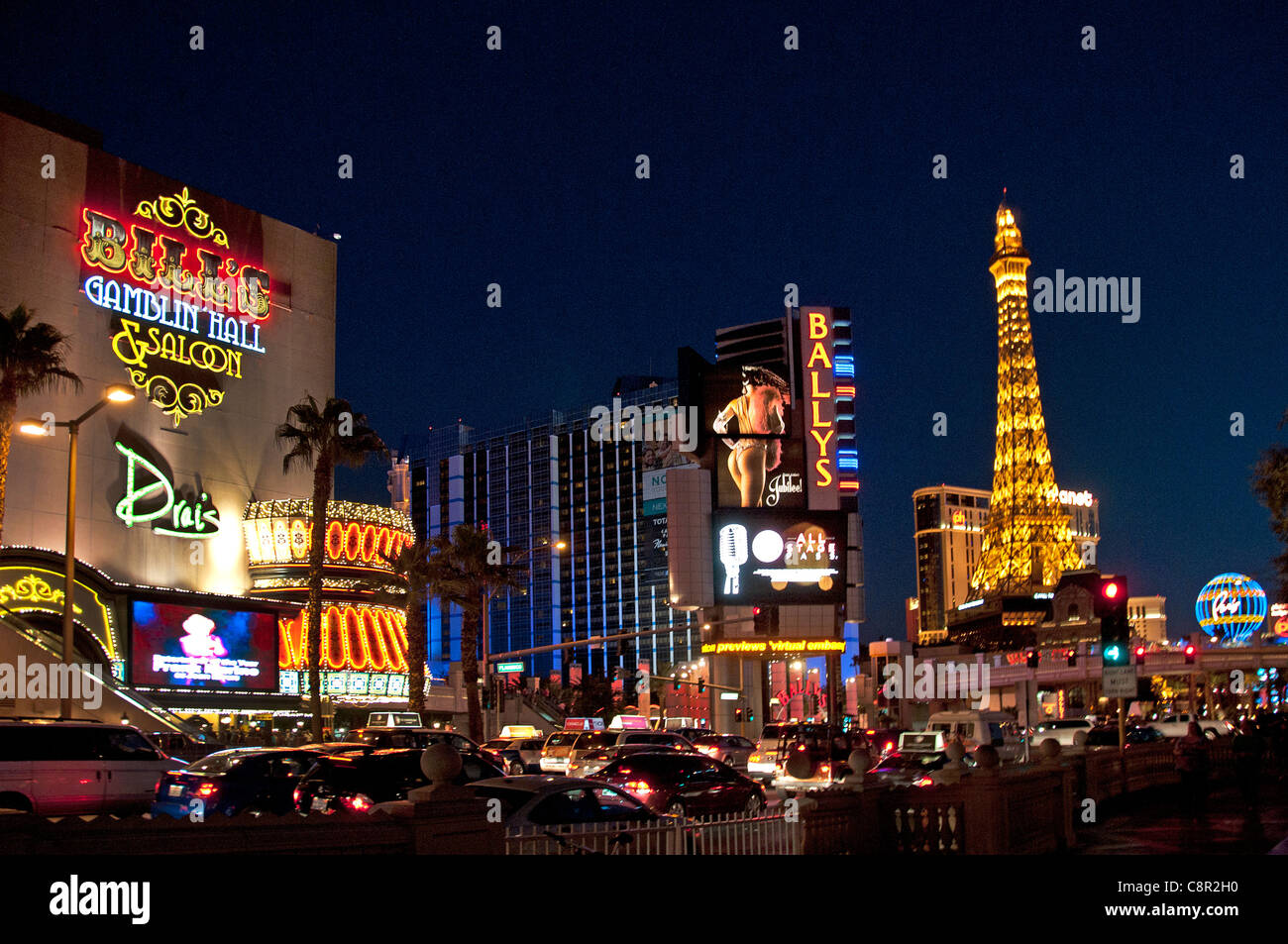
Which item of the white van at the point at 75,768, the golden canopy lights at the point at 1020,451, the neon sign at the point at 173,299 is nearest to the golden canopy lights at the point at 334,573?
the neon sign at the point at 173,299

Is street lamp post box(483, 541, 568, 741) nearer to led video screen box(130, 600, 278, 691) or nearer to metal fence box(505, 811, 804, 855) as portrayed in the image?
led video screen box(130, 600, 278, 691)

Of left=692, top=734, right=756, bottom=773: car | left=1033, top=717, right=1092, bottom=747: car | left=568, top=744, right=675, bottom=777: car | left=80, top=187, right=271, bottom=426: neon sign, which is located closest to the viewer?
left=568, top=744, right=675, bottom=777: car

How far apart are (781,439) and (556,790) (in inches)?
2792

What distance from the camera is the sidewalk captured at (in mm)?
19766

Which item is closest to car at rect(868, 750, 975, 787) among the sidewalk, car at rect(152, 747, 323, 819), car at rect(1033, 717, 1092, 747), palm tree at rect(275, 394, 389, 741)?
the sidewalk

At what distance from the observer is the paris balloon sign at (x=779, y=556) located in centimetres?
7781

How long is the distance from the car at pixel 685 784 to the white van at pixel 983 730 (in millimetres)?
6714

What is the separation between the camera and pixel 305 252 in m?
63.3

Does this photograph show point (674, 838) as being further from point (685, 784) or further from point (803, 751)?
point (803, 751)

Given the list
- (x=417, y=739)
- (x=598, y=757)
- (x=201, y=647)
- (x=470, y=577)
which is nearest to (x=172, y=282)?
(x=201, y=647)

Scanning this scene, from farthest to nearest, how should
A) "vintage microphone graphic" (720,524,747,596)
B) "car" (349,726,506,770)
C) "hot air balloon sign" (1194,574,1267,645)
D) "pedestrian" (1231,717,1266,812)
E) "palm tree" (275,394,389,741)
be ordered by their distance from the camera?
"hot air balloon sign" (1194,574,1267,645) < "vintage microphone graphic" (720,524,747,596) < "palm tree" (275,394,389,741) < "car" (349,726,506,770) < "pedestrian" (1231,717,1266,812)

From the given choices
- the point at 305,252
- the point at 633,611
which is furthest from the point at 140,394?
the point at 633,611

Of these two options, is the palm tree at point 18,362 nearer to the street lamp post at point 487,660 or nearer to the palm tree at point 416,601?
the palm tree at point 416,601

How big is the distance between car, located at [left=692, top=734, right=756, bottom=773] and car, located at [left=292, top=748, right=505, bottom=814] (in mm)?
23889
